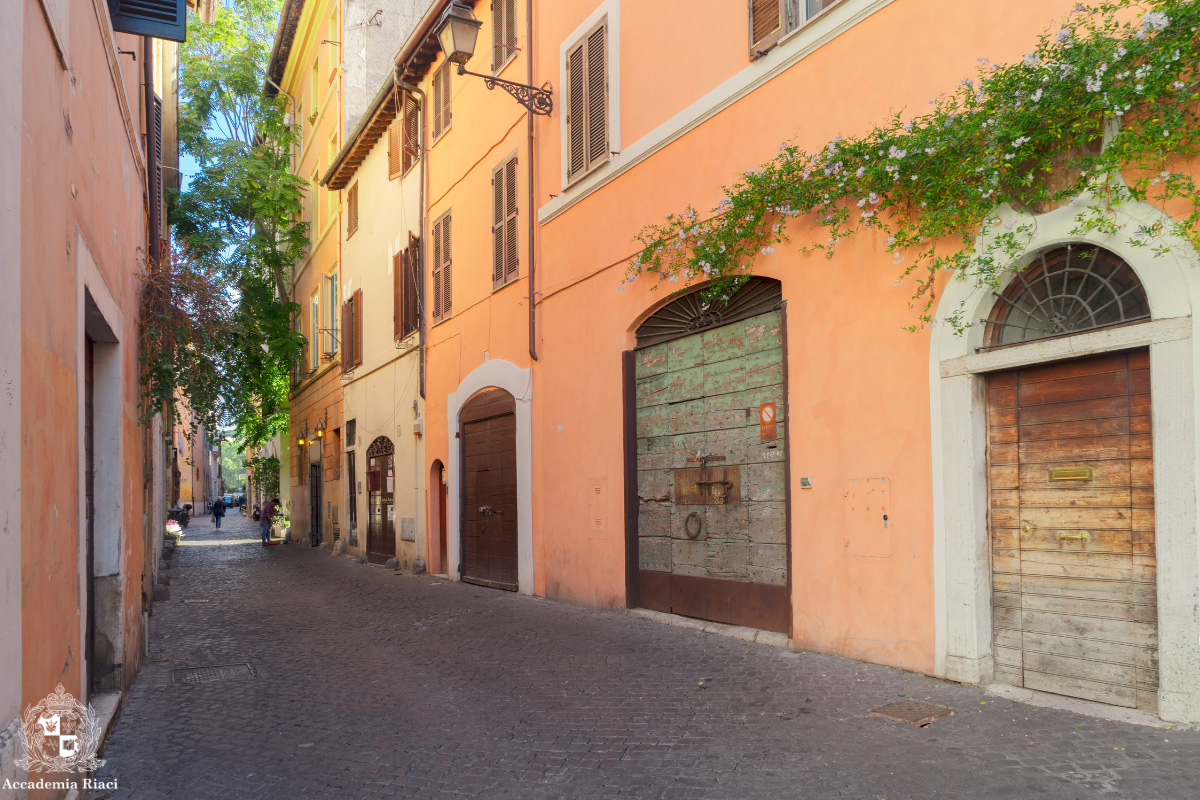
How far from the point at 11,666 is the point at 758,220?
19.6 feet

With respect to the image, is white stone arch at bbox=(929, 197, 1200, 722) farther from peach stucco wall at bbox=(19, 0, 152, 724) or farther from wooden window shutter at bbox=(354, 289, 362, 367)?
wooden window shutter at bbox=(354, 289, 362, 367)

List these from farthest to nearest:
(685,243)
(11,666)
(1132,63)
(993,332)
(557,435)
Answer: (557,435), (685,243), (993,332), (1132,63), (11,666)

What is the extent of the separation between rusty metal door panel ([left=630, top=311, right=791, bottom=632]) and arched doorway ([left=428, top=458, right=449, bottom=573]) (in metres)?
6.58

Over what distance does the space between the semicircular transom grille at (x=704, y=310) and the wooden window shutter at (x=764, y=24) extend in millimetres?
1923

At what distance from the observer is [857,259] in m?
6.78

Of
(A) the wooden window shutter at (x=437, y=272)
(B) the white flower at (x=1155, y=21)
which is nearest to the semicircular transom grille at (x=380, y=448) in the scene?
(A) the wooden window shutter at (x=437, y=272)

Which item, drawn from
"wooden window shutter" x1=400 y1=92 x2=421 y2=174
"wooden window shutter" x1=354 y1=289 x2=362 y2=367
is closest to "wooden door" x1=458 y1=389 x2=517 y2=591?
"wooden window shutter" x1=400 y1=92 x2=421 y2=174

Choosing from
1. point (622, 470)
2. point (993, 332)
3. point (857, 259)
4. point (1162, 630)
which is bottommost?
point (1162, 630)

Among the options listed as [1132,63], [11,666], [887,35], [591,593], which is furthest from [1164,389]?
[591,593]

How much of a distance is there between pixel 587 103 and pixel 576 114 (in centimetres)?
29

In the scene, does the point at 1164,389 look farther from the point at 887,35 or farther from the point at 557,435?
the point at 557,435

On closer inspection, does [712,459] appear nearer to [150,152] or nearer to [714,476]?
[714,476]

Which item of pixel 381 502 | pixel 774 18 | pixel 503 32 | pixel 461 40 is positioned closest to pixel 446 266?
pixel 503 32

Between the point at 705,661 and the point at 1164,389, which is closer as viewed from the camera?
the point at 1164,389
